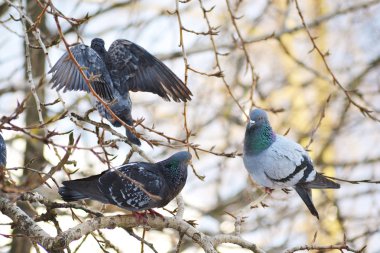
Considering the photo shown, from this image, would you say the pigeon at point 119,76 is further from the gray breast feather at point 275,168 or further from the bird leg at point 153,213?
the gray breast feather at point 275,168

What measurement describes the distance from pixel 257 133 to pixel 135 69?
1098 millimetres

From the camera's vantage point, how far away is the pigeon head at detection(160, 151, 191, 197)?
488 cm

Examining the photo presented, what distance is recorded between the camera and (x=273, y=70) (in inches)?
539

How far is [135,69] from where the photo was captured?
553 cm

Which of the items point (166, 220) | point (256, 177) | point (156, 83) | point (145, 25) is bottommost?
point (166, 220)

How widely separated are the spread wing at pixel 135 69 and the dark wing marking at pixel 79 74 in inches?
8.2

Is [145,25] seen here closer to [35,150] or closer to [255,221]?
[35,150]

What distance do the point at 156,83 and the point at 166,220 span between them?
1.24 m

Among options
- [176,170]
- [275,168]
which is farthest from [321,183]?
[176,170]

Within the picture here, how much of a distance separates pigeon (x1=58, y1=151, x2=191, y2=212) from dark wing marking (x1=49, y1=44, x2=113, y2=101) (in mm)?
608

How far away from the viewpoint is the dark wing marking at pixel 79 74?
459cm

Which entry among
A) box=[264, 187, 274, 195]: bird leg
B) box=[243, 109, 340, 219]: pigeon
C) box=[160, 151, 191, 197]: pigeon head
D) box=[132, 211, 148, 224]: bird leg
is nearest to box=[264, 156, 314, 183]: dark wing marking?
box=[243, 109, 340, 219]: pigeon

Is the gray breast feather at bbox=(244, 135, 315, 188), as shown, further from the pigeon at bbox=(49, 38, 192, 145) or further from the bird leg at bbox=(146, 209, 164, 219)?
the bird leg at bbox=(146, 209, 164, 219)

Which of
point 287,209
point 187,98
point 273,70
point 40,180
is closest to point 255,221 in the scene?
point 287,209
